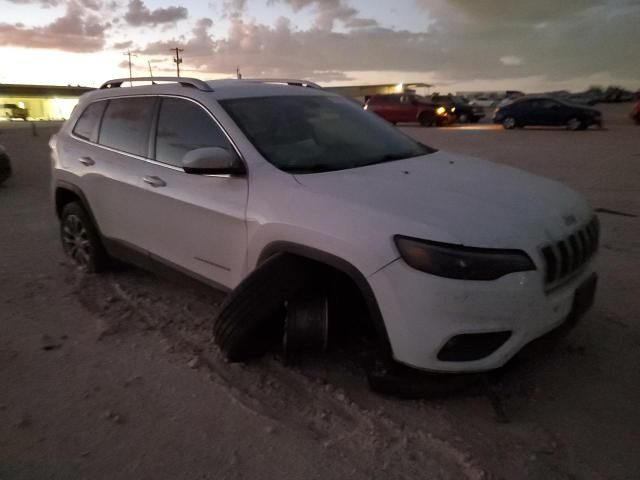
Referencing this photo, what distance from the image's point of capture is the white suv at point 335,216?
2434 millimetres

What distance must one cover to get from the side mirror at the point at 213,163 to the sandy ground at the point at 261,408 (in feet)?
2.92

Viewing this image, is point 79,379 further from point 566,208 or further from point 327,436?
point 566,208

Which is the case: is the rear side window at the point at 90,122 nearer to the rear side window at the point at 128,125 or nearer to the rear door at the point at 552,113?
the rear side window at the point at 128,125

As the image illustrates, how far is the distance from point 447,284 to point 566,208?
1.04 meters

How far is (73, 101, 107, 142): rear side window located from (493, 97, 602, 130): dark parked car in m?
21.6

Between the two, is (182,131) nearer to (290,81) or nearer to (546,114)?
(290,81)

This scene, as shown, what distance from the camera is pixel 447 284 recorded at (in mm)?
2381

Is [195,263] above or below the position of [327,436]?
above

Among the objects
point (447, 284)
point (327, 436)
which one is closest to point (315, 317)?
point (327, 436)

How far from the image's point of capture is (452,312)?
2.41 metres

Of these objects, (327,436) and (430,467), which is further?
(327,436)

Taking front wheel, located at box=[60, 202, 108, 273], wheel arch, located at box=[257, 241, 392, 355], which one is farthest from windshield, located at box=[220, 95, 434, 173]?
front wheel, located at box=[60, 202, 108, 273]

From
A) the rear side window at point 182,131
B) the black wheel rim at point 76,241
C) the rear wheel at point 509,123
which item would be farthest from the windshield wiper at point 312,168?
the rear wheel at point 509,123

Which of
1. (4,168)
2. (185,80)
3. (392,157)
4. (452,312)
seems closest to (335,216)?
(452,312)
